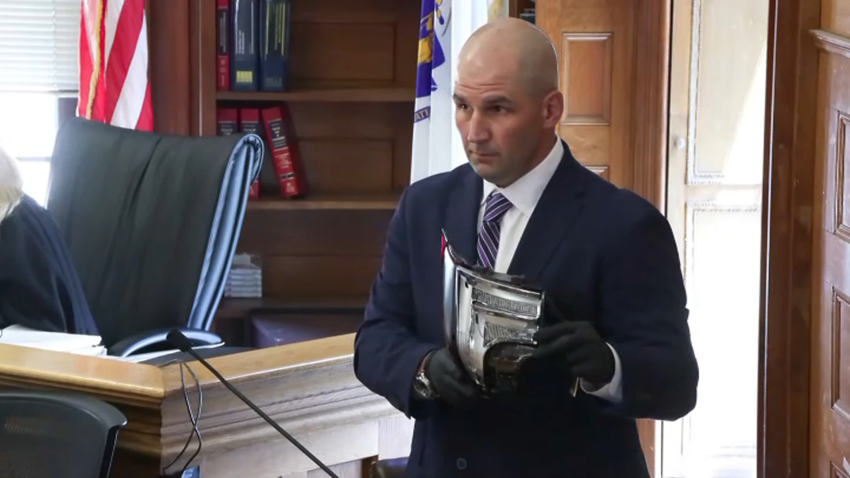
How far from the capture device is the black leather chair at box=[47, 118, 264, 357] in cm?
288

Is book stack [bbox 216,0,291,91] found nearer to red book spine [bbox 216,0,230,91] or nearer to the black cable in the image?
red book spine [bbox 216,0,230,91]

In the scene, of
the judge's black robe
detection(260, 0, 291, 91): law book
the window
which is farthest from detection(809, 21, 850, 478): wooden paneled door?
the window

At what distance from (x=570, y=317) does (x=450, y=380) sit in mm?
150

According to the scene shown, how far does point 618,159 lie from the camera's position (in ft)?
12.0

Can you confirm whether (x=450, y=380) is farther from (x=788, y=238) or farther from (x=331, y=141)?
(x=331, y=141)

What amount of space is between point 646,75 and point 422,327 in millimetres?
2395

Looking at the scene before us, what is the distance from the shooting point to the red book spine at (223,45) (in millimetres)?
3932

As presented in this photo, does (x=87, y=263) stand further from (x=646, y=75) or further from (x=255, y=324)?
(x=646, y=75)

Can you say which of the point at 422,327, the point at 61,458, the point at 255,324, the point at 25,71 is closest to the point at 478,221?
the point at 422,327

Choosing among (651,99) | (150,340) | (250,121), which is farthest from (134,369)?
(250,121)

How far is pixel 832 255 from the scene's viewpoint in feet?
7.68

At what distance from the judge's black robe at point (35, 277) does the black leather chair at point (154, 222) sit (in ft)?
0.98

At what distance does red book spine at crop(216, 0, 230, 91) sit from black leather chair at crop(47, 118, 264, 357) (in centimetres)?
94

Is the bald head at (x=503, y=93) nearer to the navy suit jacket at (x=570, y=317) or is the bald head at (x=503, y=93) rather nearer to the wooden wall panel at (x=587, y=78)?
the navy suit jacket at (x=570, y=317)
